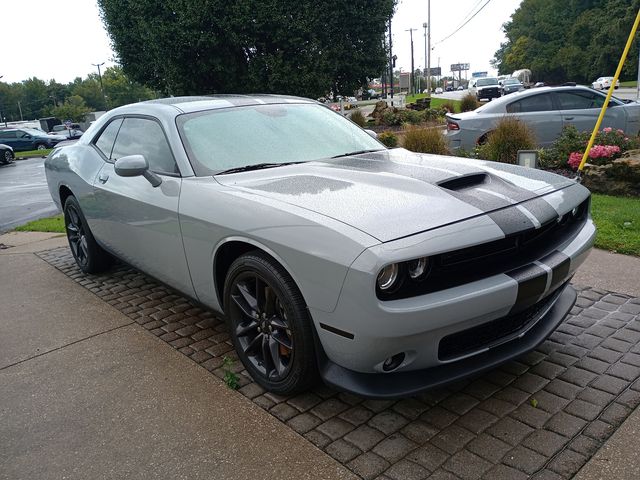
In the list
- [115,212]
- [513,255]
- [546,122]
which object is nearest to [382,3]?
[546,122]

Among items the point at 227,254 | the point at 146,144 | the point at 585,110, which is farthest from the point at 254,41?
the point at 227,254

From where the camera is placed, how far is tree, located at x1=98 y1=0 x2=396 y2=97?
52.2 feet

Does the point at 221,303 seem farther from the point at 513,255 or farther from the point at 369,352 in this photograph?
the point at 513,255

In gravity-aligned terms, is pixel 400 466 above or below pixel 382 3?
below

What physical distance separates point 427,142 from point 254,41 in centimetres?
970

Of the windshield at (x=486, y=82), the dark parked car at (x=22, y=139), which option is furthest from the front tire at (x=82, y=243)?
the windshield at (x=486, y=82)

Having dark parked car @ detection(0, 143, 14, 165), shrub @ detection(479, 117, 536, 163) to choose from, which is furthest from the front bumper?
dark parked car @ detection(0, 143, 14, 165)

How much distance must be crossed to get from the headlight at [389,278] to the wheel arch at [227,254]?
20.1 inches

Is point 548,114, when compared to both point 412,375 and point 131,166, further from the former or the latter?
point 412,375

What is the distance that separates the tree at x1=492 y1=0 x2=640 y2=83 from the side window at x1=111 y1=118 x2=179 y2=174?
5595 centimetres

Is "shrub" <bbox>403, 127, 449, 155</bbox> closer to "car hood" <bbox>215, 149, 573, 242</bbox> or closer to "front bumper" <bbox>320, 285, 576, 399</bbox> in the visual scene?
"car hood" <bbox>215, 149, 573, 242</bbox>

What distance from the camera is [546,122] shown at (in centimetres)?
974

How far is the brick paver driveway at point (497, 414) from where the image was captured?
230cm

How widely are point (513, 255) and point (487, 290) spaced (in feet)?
1.12
